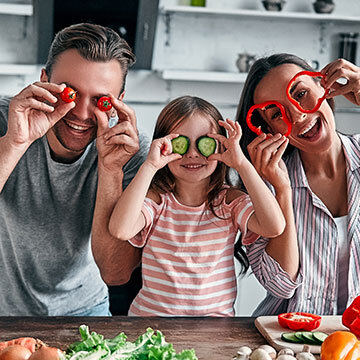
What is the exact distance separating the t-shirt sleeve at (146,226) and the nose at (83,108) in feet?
1.06

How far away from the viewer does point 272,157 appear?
6.15 ft

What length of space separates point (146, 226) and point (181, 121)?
0.34 meters

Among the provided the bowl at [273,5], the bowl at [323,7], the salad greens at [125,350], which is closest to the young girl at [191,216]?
the salad greens at [125,350]

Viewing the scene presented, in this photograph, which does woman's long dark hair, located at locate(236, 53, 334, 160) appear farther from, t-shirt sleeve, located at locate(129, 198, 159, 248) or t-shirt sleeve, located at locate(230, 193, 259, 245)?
t-shirt sleeve, located at locate(129, 198, 159, 248)

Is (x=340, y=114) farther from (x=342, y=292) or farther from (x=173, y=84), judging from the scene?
(x=342, y=292)

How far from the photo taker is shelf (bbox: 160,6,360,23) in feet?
13.5

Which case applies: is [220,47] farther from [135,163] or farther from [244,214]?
[244,214]

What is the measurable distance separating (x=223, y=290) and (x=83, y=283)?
0.56 meters

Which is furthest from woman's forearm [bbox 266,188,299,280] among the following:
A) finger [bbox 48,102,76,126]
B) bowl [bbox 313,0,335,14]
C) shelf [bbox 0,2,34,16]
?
bowl [bbox 313,0,335,14]

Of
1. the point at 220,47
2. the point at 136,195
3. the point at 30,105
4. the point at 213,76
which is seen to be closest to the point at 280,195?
the point at 136,195

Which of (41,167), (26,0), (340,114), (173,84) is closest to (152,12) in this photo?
(173,84)

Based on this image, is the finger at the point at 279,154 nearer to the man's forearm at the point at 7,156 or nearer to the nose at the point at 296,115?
the nose at the point at 296,115

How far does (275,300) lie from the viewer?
2.01 meters

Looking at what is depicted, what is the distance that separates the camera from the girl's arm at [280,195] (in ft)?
6.05
